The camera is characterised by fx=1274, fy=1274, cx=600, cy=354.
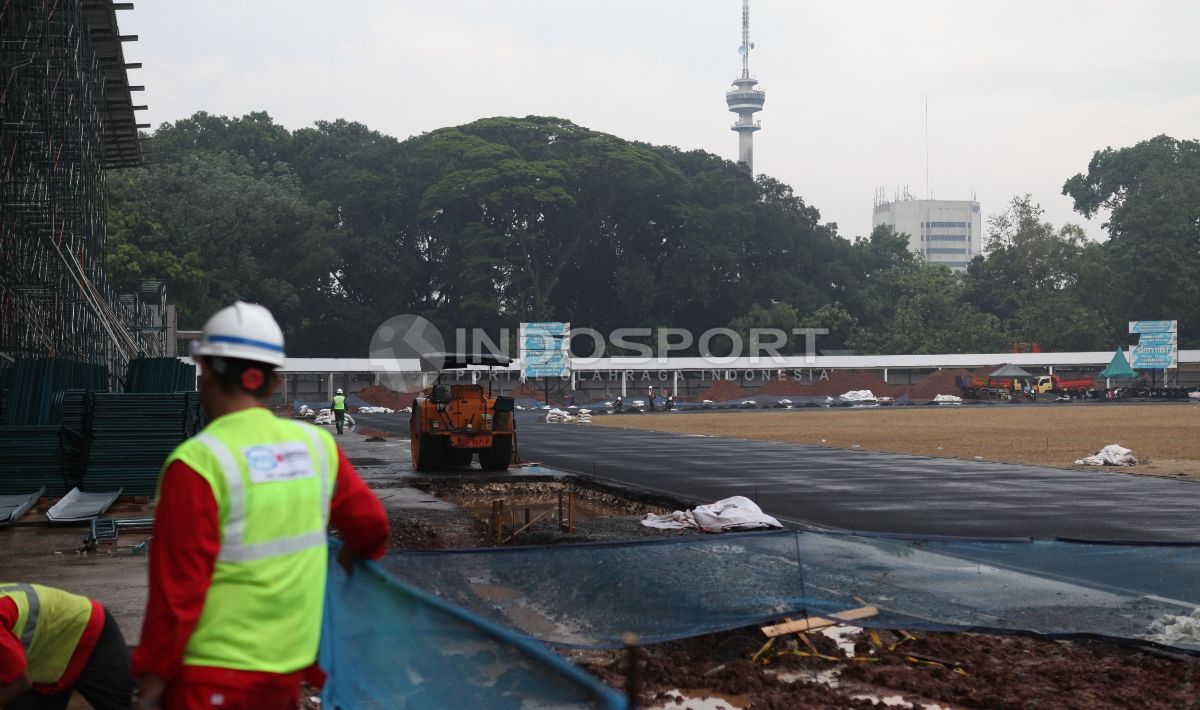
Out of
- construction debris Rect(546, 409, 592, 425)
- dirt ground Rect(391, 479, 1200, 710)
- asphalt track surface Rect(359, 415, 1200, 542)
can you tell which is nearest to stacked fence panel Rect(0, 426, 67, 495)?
asphalt track surface Rect(359, 415, 1200, 542)

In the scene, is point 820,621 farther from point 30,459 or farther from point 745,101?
point 745,101

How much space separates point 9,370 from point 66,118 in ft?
31.2

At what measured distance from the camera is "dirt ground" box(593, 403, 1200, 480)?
30198 millimetres

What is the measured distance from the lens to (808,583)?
27.9 ft

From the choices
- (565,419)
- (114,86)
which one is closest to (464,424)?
(114,86)

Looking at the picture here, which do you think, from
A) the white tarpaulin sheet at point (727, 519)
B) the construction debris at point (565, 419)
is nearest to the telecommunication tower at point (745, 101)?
the construction debris at point (565, 419)

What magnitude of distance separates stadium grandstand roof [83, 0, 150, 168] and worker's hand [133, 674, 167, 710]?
32636 mm

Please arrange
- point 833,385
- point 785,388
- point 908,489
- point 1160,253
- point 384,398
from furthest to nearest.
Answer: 1. point 1160,253
2. point 833,385
3. point 785,388
4. point 384,398
5. point 908,489

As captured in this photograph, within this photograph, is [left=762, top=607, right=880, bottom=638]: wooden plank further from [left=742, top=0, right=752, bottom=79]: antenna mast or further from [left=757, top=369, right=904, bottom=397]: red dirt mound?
[left=742, top=0, right=752, bottom=79]: antenna mast

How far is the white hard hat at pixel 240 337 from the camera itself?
3.54 metres

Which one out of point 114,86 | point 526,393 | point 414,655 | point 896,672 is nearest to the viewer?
point 414,655

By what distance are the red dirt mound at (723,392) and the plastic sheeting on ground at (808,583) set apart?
7941 centimetres

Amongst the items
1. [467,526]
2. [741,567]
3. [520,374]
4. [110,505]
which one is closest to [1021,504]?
[467,526]

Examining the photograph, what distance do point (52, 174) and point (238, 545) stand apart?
2689cm
